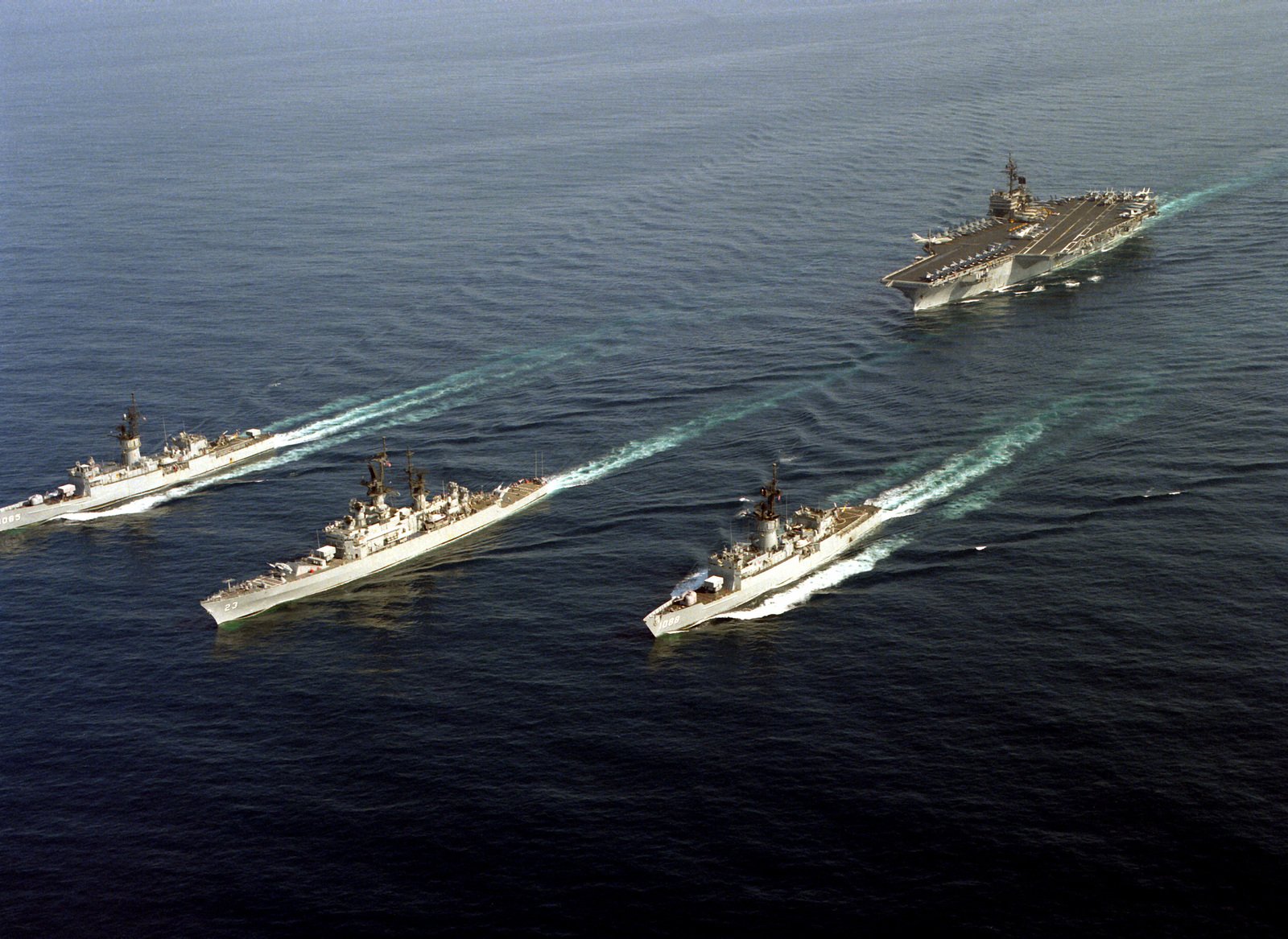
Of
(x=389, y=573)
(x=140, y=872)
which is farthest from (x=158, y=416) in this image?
(x=140, y=872)

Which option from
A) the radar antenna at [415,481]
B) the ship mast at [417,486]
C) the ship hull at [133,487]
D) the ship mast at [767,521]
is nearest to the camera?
the ship mast at [767,521]

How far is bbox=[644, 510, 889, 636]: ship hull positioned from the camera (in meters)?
130

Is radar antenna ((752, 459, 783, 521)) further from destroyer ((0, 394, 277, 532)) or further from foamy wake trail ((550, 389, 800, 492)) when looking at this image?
destroyer ((0, 394, 277, 532))

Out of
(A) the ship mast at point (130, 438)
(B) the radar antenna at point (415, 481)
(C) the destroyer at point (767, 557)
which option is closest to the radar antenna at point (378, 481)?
(B) the radar antenna at point (415, 481)

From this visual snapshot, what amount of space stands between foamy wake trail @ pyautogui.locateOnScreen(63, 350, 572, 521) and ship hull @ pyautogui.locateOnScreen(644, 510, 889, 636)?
59291 millimetres

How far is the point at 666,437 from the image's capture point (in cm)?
16950

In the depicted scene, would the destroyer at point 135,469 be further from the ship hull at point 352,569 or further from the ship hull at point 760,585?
the ship hull at point 760,585

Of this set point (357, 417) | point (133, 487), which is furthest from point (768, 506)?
point (133, 487)

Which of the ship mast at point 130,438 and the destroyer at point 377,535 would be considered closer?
the destroyer at point 377,535

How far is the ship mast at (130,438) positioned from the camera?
564ft

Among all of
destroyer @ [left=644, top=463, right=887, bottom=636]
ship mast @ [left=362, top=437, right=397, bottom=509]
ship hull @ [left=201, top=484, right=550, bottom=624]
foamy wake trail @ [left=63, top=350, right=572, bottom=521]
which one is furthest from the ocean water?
ship mast @ [left=362, top=437, right=397, bottom=509]

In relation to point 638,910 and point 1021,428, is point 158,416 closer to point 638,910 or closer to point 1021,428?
point 1021,428

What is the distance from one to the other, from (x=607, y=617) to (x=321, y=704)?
25830 mm

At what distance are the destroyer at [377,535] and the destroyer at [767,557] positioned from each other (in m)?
28.7
